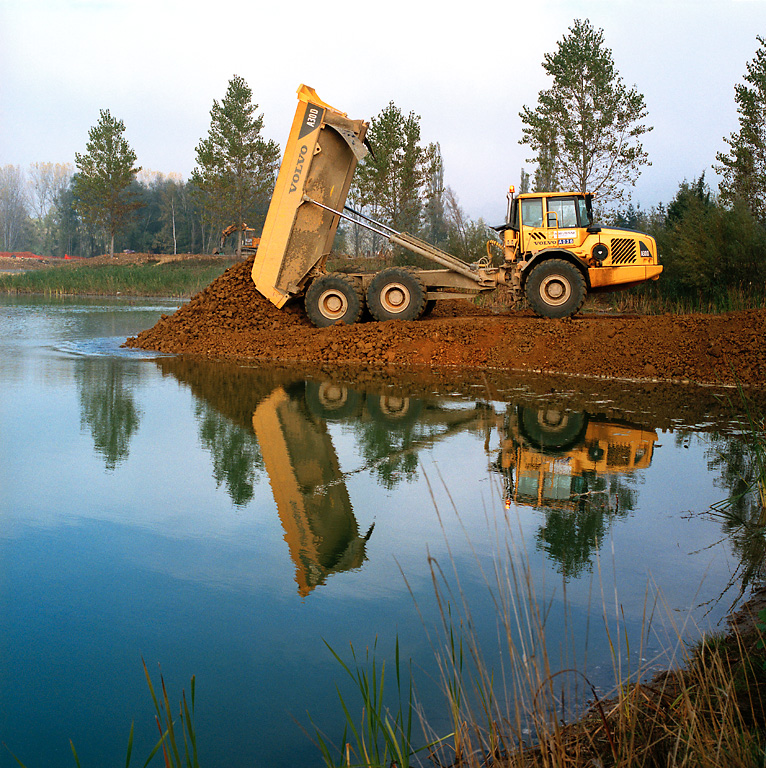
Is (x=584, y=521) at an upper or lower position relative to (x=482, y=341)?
lower

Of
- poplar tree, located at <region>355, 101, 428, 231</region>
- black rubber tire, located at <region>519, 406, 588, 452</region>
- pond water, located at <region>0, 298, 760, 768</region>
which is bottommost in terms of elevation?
pond water, located at <region>0, 298, 760, 768</region>

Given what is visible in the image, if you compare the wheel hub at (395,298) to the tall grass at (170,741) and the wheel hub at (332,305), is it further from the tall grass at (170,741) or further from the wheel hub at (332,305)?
the tall grass at (170,741)

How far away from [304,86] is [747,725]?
14109mm

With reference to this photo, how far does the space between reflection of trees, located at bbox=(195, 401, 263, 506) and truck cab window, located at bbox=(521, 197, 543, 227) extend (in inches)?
334

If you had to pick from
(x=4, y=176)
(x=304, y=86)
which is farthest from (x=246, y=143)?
(x=4, y=176)

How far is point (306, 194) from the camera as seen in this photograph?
15.0 metres

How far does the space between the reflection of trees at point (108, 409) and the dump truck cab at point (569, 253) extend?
8.08 meters

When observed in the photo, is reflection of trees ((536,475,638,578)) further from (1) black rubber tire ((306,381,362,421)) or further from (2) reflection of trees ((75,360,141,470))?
(2) reflection of trees ((75,360,141,470))

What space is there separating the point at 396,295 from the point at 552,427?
24.0 ft

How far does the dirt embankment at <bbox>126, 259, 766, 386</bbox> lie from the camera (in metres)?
12.8

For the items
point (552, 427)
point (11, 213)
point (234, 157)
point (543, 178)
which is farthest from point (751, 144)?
point (11, 213)

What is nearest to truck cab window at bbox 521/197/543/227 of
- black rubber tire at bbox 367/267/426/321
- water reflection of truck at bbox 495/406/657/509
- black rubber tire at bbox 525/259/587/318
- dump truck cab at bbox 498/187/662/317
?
dump truck cab at bbox 498/187/662/317

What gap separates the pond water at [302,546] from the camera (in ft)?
10.9

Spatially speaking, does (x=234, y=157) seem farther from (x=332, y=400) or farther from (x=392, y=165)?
(x=332, y=400)
